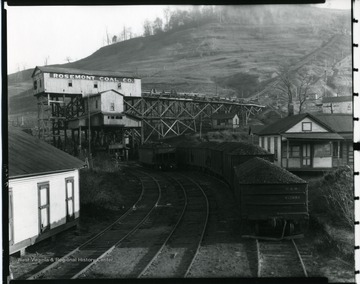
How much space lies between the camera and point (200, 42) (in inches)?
493

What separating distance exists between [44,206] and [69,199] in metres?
1.51

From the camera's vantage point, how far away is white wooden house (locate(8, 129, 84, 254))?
30.9ft

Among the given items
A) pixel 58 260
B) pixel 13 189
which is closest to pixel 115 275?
pixel 58 260

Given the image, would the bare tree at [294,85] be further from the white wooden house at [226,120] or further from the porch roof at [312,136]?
the white wooden house at [226,120]

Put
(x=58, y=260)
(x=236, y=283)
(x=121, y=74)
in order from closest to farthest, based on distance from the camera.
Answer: (x=236, y=283) → (x=58, y=260) → (x=121, y=74)

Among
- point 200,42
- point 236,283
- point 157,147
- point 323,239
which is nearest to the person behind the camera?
point 236,283

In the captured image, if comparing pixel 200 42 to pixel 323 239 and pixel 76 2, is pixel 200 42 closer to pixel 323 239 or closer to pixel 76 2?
pixel 76 2

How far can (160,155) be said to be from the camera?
28719 millimetres

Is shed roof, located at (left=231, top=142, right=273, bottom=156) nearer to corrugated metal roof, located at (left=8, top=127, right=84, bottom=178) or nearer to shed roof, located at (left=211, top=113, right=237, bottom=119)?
shed roof, located at (left=211, top=113, right=237, bottom=119)

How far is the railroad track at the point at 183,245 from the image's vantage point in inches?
350

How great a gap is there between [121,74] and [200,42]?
7221mm

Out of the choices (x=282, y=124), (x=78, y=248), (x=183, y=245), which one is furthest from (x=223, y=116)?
(x=78, y=248)

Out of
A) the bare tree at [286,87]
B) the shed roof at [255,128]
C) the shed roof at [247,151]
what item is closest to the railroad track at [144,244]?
the shed roof at [247,151]

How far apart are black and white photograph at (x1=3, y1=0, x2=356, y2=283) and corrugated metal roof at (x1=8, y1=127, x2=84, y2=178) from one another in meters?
0.05
